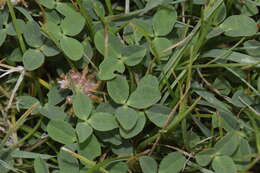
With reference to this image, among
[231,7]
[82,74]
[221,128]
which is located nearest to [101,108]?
[82,74]

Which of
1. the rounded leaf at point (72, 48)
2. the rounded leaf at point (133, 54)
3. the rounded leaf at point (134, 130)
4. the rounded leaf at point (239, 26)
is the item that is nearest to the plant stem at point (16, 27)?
the rounded leaf at point (72, 48)

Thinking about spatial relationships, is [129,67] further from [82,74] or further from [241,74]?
[241,74]

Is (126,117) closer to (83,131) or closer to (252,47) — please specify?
(83,131)

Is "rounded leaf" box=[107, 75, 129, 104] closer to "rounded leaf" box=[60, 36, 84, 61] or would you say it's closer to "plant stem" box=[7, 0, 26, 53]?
"rounded leaf" box=[60, 36, 84, 61]

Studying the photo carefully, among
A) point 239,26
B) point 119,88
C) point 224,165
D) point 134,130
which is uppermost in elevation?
point 239,26

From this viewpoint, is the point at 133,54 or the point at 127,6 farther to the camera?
the point at 127,6

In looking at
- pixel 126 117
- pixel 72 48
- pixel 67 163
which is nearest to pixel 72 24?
pixel 72 48

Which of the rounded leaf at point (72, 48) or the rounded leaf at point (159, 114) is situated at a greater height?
the rounded leaf at point (72, 48)

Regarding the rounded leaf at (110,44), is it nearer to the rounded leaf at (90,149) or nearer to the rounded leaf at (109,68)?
the rounded leaf at (109,68)
